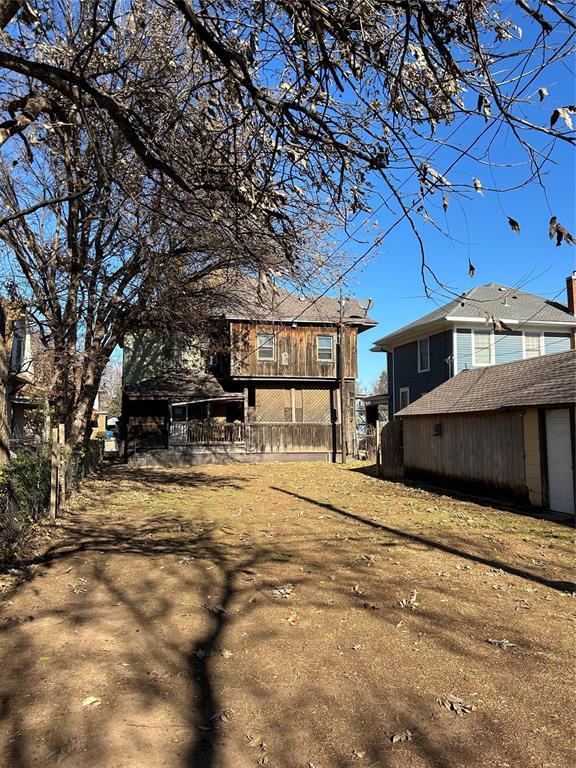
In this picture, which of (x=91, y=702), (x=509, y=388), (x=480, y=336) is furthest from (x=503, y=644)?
(x=480, y=336)

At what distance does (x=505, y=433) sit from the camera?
514 inches

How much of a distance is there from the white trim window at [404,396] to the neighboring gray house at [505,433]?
9.10 m

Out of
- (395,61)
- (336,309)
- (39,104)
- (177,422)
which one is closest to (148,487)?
(177,422)

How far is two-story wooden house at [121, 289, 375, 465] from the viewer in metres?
25.6

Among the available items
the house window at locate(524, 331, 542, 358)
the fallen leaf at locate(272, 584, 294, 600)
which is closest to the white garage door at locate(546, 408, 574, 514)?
the fallen leaf at locate(272, 584, 294, 600)

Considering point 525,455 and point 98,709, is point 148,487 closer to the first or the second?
point 525,455

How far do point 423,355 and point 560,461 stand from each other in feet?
50.8

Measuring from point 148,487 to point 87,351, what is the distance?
440 centimetres

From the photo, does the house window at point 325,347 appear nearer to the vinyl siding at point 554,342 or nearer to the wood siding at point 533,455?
the vinyl siding at point 554,342

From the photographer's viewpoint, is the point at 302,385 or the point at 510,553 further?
the point at 302,385

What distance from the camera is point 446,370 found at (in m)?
24.3

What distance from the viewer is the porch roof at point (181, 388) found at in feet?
82.3

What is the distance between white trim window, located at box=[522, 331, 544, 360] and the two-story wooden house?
746cm

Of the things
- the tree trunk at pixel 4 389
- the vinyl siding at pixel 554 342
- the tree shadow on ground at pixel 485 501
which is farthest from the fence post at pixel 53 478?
the vinyl siding at pixel 554 342
